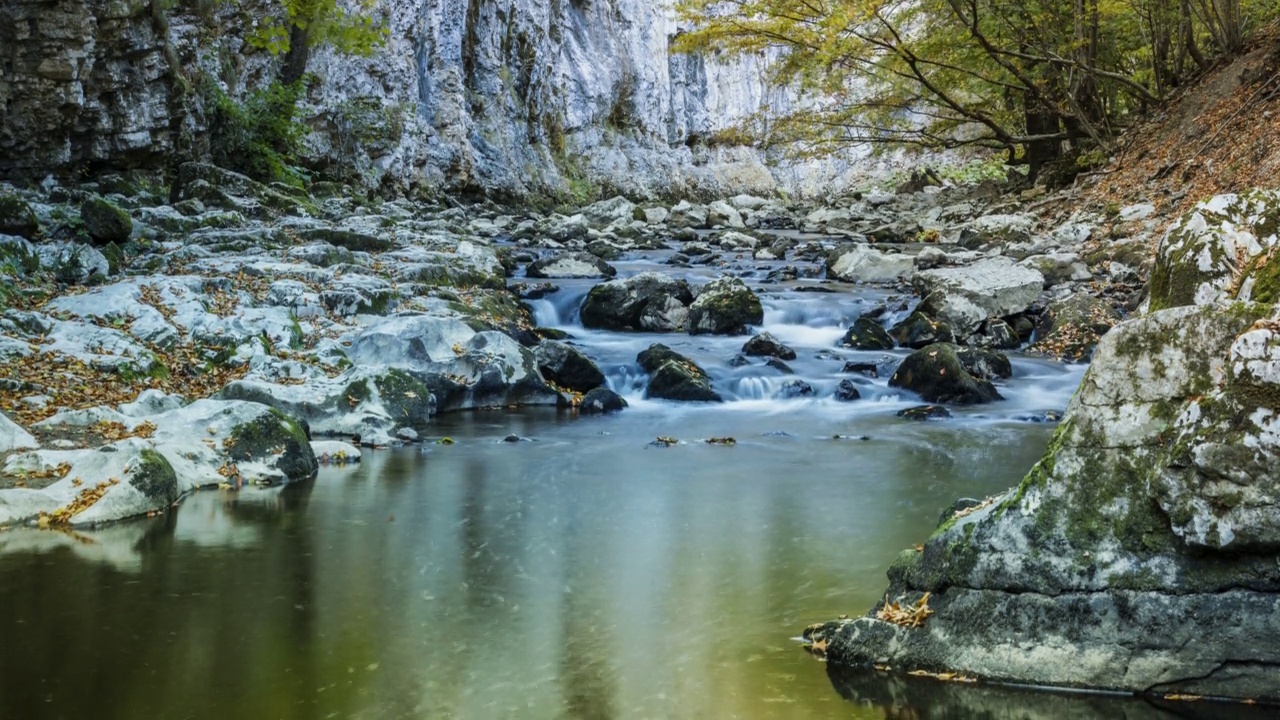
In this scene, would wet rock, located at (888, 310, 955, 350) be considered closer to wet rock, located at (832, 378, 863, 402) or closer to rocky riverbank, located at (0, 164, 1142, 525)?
rocky riverbank, located at (0, 164, 1142, 525)

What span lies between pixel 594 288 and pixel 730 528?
843 centimetres

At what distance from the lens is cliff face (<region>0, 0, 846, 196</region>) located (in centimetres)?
1542

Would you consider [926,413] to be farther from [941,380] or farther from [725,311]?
[725,311]

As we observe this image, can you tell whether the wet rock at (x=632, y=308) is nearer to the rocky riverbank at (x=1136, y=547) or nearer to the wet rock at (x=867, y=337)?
the wet rock at (x=867, y=337)

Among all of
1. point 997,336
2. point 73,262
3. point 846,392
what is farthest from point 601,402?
point 73,262

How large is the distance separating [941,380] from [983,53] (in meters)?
11.1

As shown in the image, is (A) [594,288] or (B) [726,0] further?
(B) [726,0]

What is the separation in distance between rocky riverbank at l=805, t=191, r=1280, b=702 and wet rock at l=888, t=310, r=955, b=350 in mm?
8760

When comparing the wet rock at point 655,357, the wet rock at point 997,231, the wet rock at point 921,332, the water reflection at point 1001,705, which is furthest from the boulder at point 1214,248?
the wet rock at point 997,231

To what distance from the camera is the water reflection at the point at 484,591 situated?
344 centimetres

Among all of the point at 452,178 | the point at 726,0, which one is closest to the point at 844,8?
the point at 726,0

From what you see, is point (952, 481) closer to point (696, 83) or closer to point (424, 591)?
point (424, 591)

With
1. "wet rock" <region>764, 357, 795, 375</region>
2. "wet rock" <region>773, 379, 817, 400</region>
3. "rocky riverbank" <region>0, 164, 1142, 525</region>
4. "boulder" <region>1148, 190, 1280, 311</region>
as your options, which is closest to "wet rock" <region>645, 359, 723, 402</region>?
"rocky riverbank" <region>0, 164, 1142, 525</region>

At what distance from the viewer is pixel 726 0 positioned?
17.5 m
